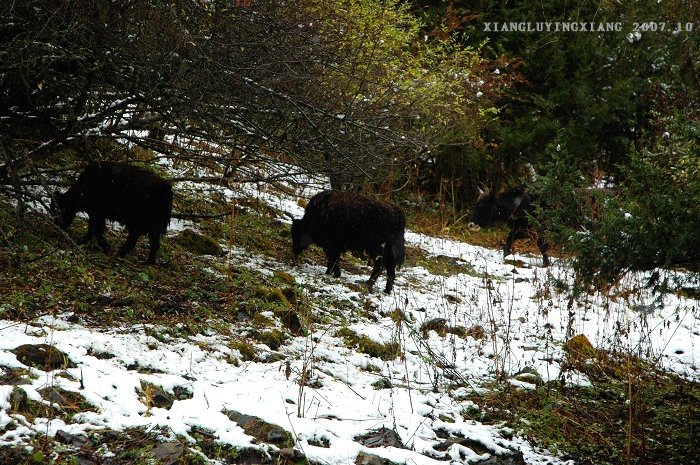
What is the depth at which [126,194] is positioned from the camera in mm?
7711

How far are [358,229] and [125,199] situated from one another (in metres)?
3.50

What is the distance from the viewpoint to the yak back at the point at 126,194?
7.71 meters

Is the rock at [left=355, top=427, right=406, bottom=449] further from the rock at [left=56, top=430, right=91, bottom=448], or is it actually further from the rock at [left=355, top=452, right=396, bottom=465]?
the rock at [left=56, top=430, right=91, bottom=448]

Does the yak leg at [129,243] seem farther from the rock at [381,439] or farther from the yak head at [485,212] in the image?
the yak head at [485,212]

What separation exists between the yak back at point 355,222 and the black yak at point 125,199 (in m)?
2.66

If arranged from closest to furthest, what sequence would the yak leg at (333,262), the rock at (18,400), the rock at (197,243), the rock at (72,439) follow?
the rock at (72,439), the rock at (18,400), the rock at (197,243), the yak leg at (333,262)

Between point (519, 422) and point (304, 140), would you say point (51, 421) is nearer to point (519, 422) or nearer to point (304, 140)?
point (519, 422)

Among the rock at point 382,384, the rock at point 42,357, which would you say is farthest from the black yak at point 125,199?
the rock at point 382,384

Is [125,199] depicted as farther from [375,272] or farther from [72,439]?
[72,439]

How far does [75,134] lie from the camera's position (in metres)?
7.23

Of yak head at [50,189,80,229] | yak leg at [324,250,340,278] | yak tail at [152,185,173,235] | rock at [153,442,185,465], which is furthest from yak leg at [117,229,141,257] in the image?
rock at [153,442,185,465]

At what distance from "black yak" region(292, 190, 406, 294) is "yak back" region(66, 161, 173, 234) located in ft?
8.83

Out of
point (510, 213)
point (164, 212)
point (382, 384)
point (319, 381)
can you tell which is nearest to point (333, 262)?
point (164, 212)

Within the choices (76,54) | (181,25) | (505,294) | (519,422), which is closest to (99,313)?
(76,54)
